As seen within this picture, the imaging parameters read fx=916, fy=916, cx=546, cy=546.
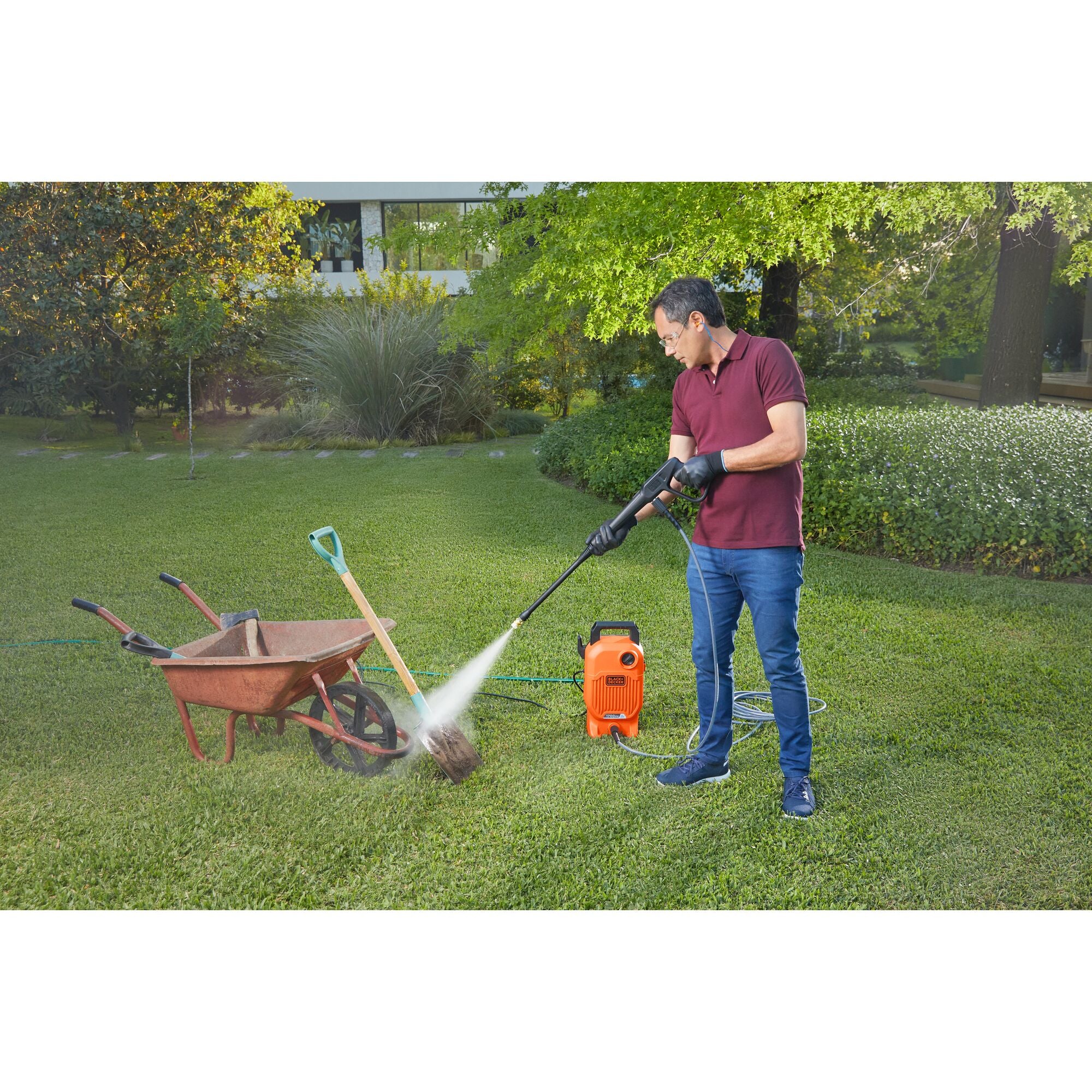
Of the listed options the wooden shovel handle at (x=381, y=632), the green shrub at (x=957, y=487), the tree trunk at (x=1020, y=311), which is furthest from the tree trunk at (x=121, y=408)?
the tree trunk at (x=1020, y=311)

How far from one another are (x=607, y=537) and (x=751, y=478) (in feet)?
1.58

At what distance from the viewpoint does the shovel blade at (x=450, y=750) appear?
291cm

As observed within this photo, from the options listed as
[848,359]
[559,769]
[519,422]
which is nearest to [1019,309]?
[848,359]

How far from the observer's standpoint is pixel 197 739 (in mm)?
3100

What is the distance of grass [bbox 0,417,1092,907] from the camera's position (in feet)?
8.08

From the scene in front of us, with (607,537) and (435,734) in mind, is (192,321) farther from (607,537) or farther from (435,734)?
(607,537)

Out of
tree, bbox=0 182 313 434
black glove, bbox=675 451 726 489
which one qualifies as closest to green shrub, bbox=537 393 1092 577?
black glove, bbox=675 451 726 489

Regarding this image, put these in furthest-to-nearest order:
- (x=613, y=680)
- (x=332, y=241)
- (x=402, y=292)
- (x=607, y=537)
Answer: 1. (x=332, y=241)
2. (x=402, y=292)
3. (x=613, y=680)
4. (x=607, y=537)

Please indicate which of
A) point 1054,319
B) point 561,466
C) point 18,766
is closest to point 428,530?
point 561,466

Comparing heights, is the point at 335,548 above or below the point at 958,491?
above

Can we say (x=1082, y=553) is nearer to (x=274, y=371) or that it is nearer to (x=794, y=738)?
(x=794, y=738)

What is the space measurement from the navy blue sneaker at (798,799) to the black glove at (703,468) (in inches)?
37.3

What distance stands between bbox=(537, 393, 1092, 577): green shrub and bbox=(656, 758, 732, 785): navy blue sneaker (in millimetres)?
3175

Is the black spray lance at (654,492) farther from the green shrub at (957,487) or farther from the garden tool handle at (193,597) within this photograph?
the green shrub at (957,487)
